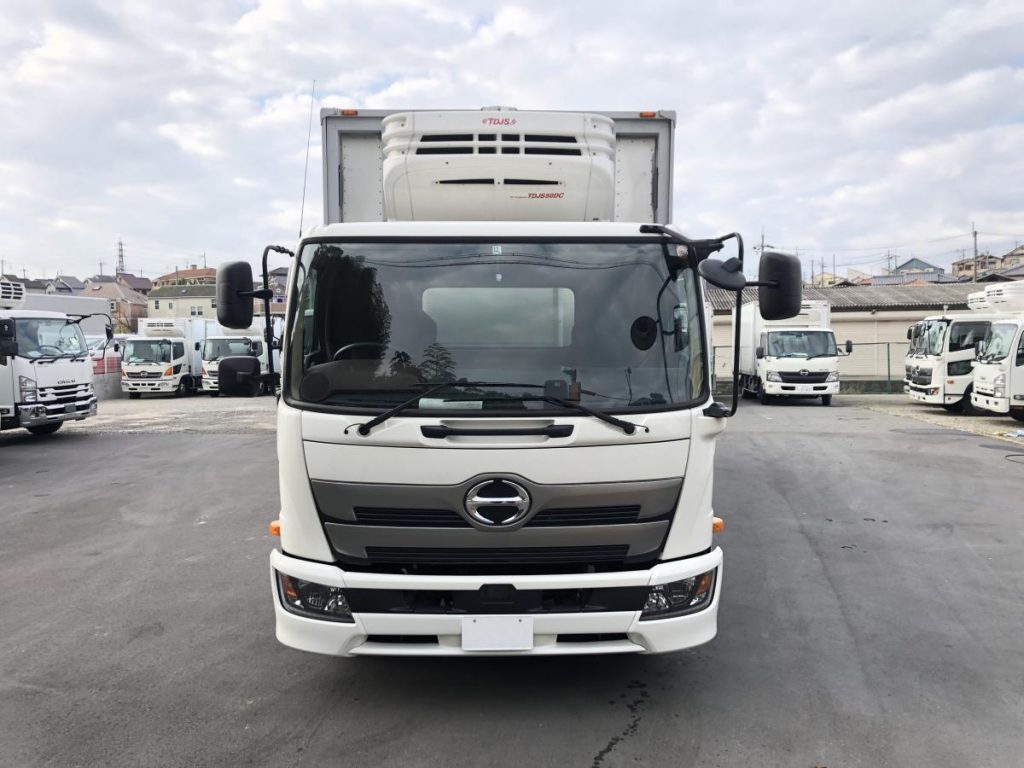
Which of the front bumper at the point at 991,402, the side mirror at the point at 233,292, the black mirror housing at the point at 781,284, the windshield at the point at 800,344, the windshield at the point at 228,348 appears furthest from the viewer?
the windshield at the point at 228,348

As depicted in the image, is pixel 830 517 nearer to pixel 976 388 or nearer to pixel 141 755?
pixel 141 755

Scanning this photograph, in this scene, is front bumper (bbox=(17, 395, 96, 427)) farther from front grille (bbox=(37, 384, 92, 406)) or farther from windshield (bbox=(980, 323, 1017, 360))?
windshield (bbox=(980, 323, 1017, 360))

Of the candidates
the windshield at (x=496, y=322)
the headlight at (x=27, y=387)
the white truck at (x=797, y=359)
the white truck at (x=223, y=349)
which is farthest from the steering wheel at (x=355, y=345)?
the white truck at (x=223, y=349)

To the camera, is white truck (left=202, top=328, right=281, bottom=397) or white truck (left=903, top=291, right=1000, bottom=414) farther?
white truck (left=202, top=328, right=281, bottom=397)

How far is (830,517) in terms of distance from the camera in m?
8.07

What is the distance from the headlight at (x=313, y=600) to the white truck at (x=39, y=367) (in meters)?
12.0

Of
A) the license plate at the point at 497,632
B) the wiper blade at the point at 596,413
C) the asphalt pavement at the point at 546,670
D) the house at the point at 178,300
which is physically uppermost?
the house at the point at 178,300

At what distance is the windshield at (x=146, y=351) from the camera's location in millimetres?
26859

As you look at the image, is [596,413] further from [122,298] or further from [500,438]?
[122,298]

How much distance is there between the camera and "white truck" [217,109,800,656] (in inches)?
137

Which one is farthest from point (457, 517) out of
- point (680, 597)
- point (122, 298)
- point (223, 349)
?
point (122, 298)

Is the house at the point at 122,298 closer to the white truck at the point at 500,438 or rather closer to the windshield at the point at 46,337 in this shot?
the windshield at the point at 46,337

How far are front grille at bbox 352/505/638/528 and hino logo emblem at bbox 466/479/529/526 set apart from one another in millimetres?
62

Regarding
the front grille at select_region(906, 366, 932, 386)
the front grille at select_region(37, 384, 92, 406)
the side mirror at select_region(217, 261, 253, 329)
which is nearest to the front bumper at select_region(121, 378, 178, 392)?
the front grille at select_region(37, 384, 92, 406)
